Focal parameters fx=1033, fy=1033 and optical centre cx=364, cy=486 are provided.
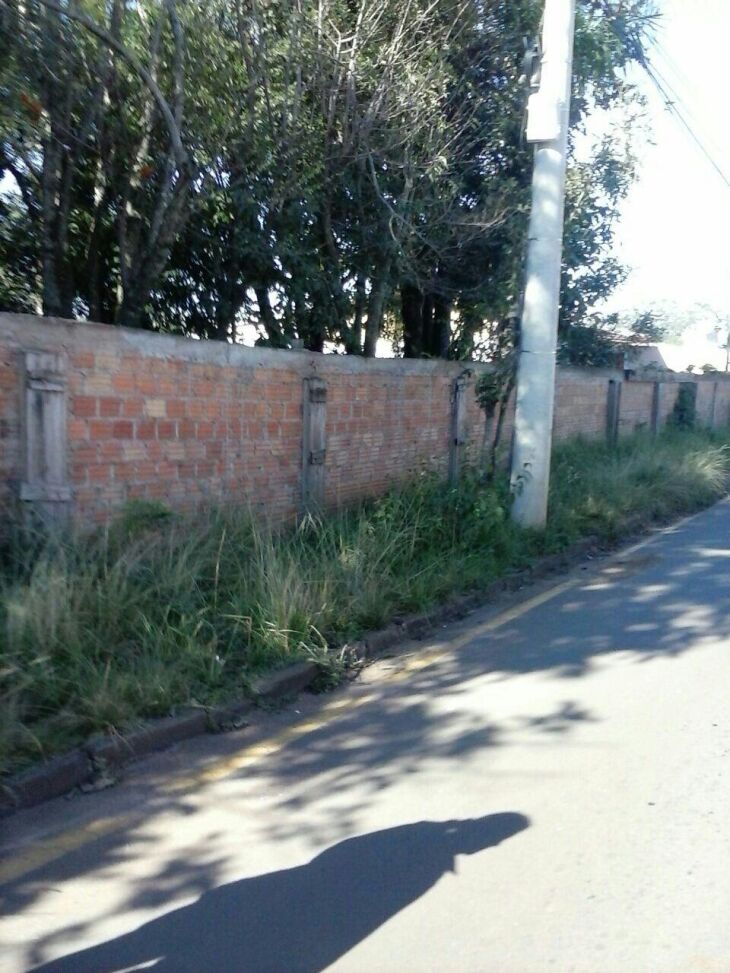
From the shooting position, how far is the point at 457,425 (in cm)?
1259

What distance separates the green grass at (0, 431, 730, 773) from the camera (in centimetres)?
542

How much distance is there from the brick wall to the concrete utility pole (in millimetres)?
1432

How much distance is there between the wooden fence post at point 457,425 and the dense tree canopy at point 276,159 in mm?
698

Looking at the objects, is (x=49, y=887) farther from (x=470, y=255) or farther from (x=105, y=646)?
(x=470, y=255)

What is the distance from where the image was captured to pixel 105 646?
5938 millimetres

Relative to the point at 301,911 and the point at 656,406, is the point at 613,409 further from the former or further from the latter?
the point at 301,911

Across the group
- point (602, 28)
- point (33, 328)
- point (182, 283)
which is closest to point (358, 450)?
point (182, 283)

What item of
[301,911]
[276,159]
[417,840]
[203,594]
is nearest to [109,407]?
[203,594]

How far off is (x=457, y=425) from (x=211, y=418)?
15.6 feet

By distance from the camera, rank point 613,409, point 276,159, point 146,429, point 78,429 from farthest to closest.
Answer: point 613,409
point 276,159
point 146,429
point 78,429

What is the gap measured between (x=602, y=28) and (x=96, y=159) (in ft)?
20.7

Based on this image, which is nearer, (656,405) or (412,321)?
(412,321)

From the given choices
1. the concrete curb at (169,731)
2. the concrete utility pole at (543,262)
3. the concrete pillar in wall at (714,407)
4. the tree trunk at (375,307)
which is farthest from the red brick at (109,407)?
the concrete pillar in wall at (714,407)

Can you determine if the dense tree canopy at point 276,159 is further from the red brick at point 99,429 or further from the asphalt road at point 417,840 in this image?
the asphalt road at point 417,840
